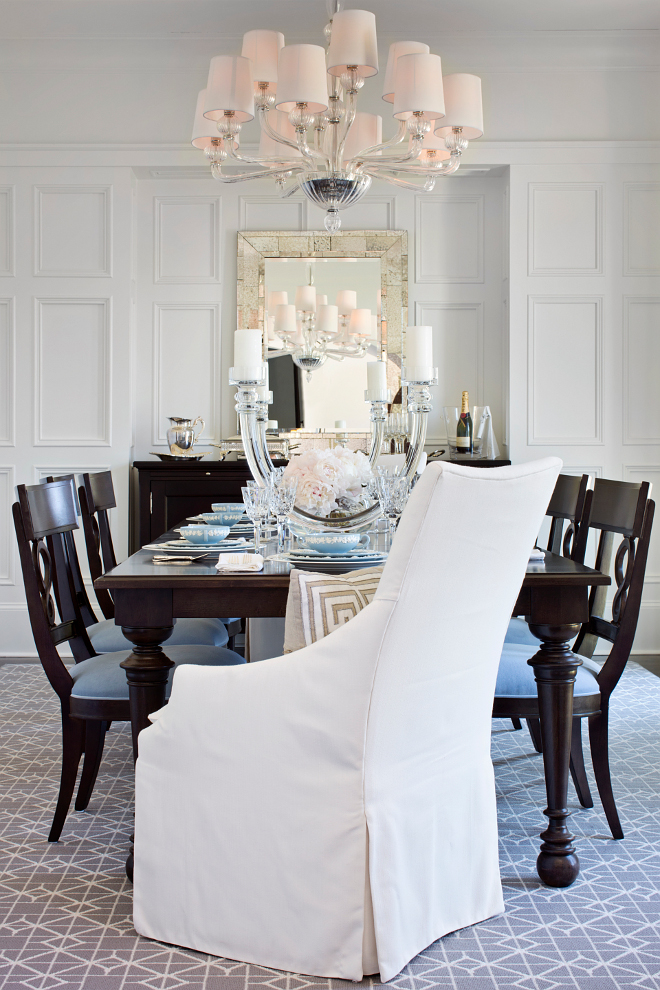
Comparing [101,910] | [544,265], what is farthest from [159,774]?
[544,265]

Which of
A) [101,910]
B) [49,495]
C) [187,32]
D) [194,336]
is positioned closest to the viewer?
[101,910]

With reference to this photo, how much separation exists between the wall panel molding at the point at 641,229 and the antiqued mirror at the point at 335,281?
1.19 m

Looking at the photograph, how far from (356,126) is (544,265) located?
1.69 m

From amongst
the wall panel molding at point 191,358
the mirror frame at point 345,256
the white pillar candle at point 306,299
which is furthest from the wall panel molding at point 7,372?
the white pillar candle at point 306,299

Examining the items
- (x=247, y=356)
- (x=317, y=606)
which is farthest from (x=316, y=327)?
(x=317, y=606)

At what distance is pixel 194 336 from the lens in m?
4.81

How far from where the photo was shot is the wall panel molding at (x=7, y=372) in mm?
4629

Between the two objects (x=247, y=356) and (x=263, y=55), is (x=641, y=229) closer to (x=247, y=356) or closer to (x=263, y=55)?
(x=263, y=55)

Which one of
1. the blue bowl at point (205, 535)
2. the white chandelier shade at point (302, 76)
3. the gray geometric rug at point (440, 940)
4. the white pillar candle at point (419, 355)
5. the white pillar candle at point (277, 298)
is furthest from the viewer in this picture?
the white pillar candle at point (277, 298)

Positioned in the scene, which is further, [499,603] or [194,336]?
[194,336]

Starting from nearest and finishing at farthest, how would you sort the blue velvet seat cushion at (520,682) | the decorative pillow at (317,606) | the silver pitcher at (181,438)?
1. the decorative pillow at (317,606)
2. the blue velvet seat cushion at (520,682)
3. the silver pitcher at (181,438)

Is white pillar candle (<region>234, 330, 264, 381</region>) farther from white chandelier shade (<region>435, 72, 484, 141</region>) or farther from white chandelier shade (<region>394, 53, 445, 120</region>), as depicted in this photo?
white chandelier shade (<region>435, 72, 484, 141</region>)

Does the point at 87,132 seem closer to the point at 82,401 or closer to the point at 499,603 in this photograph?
the point at 82,401

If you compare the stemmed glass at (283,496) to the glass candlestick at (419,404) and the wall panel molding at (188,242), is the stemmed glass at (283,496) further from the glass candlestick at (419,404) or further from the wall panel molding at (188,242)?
the wall panel molding at (188,242)
